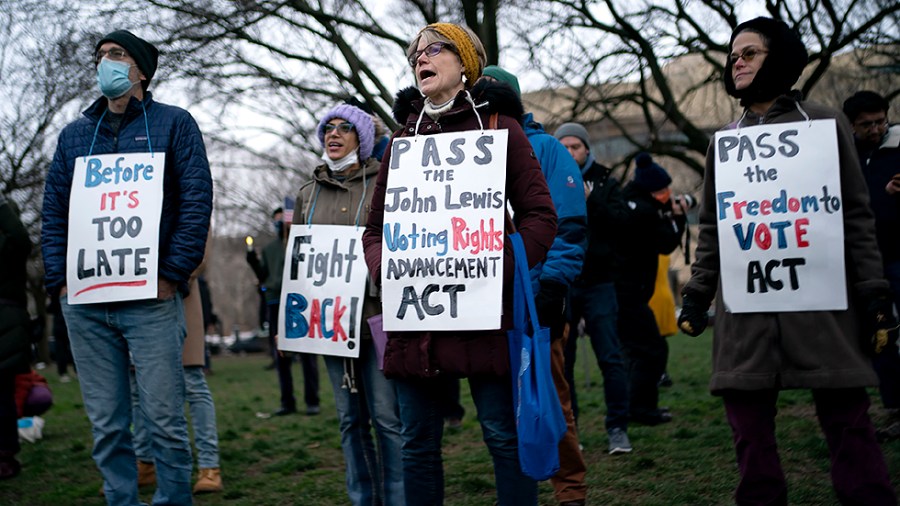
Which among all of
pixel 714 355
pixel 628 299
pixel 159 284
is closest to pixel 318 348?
pixel 159 284

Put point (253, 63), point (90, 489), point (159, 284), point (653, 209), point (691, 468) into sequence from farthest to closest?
point (253, 63) < point (653, 209) < point (90, 489) < point (691, 468) < point (159, 284)

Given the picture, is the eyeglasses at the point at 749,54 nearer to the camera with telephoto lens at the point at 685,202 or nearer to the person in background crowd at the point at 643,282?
the person in background crowd at the point at 643,282

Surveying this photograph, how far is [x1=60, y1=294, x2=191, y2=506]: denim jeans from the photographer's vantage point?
4.39m

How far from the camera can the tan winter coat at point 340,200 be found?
16.0 feet

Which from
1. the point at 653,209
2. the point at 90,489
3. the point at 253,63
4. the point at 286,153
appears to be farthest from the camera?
the point at 286,153

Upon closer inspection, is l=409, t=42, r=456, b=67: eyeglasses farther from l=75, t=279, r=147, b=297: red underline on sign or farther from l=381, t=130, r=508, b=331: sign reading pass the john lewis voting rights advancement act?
l=75, t=279, r=147, b=297: red underline on sign

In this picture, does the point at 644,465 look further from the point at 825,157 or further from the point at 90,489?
the point at 90,489

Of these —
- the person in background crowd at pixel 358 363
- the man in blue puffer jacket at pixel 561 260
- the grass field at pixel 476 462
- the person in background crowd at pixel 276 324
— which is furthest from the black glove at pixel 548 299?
the person in background crowd at pixel 276 324

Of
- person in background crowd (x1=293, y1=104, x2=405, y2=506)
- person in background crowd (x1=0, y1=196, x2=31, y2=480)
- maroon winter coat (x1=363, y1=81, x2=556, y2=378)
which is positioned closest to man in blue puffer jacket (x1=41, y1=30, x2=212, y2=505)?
person in background crowd (x1=293, y1=104, x2=405, y2=506)

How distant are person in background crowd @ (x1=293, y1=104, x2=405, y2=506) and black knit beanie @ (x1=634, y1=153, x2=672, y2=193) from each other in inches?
125

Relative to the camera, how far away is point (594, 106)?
14.2 metres

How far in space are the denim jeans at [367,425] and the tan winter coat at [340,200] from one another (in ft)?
1.01

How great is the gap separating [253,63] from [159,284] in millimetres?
9727

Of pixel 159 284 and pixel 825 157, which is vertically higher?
pixel 825 157
